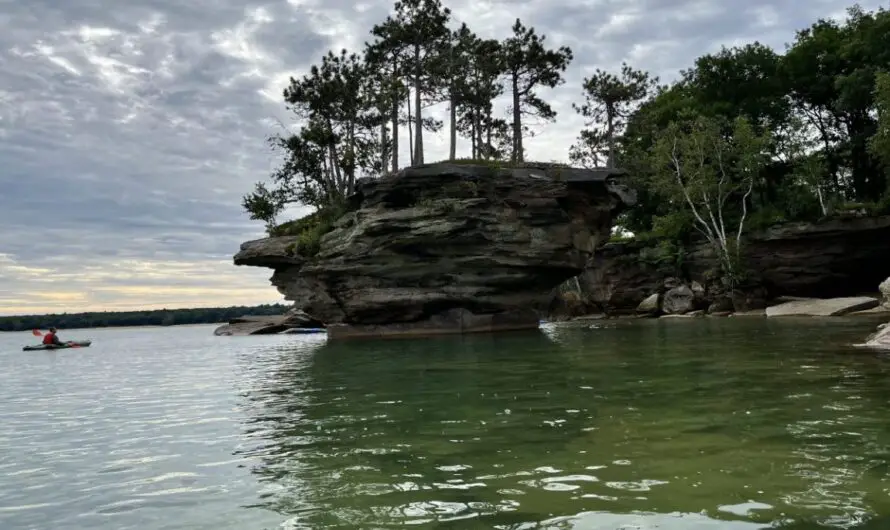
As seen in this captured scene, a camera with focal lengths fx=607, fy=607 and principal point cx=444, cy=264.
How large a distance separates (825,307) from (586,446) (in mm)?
29128

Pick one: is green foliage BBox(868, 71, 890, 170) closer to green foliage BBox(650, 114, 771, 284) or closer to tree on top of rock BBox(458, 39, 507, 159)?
green foliage BBox(650, 114, 771, 284)

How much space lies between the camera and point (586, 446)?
651 cm

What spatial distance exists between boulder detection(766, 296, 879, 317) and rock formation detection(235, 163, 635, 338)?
1059cm

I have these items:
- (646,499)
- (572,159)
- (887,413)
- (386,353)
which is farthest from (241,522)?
(572,159)

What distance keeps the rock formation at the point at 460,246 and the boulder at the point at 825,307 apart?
10.6 m

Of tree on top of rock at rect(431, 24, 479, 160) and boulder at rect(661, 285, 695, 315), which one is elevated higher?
tree on top of rock at rect(431, 24, 479, 160)

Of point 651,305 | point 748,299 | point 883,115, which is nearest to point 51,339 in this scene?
point 651,305

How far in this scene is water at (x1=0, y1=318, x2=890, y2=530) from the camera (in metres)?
4.64

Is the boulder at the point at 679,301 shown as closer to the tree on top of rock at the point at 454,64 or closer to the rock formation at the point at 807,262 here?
the rock formation at the point at 807,262

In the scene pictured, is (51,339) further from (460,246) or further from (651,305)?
(651,305)

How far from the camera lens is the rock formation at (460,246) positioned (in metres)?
30.3

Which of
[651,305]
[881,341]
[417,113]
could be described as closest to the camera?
[881,341]

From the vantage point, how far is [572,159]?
5959cm

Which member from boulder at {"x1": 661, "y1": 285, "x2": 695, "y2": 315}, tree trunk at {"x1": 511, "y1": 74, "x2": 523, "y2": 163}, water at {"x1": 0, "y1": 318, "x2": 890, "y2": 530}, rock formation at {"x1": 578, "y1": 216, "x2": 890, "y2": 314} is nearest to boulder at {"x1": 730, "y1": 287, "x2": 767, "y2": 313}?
rock formation at {"x1": 578, "y1": 216, "x2": 890, "y2": 314}
